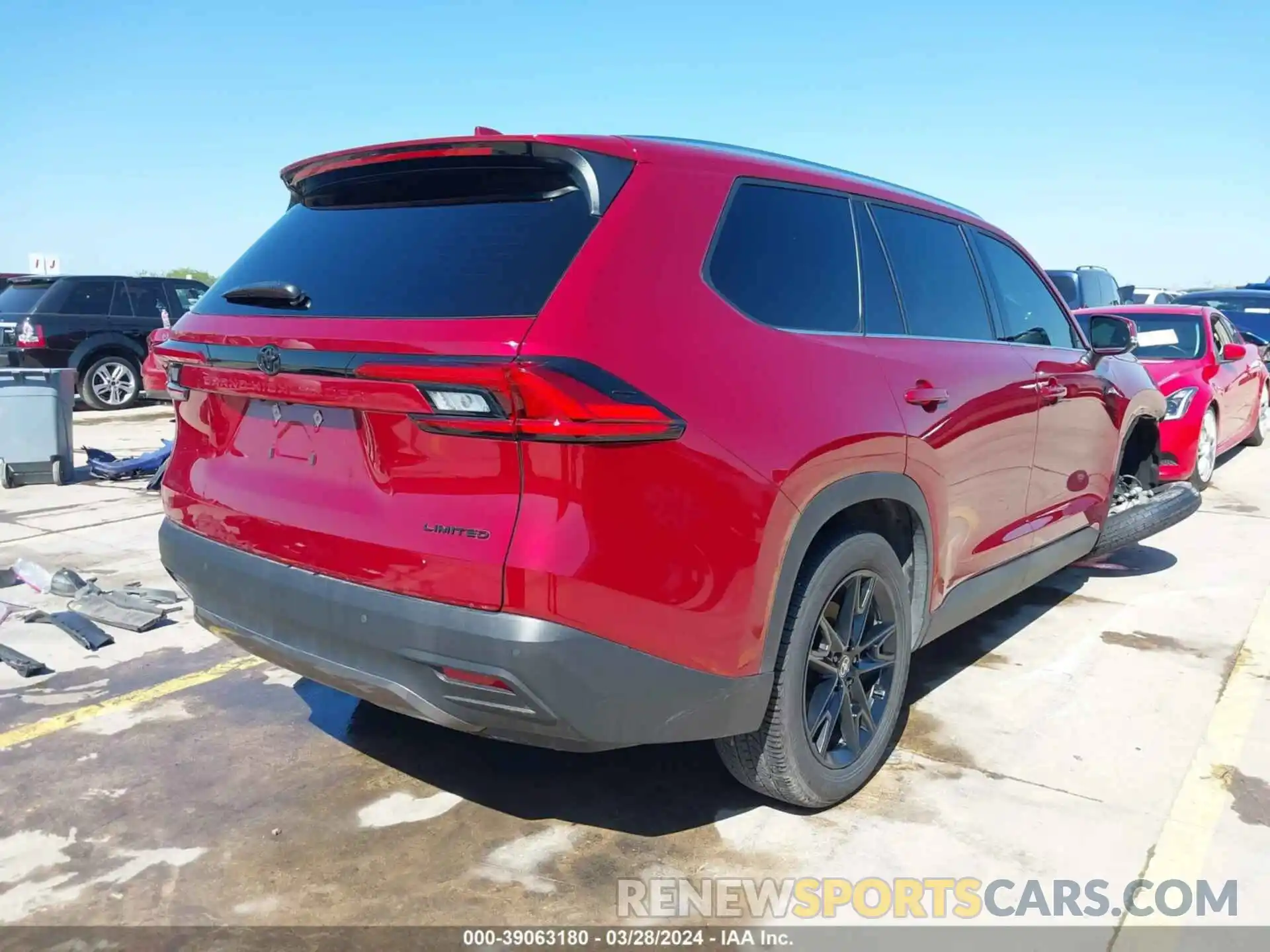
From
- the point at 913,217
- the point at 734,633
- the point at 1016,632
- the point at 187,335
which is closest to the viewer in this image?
the point at 734,633

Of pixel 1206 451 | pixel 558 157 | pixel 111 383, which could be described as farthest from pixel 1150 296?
pixel 558 157

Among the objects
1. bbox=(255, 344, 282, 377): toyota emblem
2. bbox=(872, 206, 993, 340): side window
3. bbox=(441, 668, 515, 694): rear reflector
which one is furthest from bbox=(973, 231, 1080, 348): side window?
bbox=(255, 344, 282, 377): toyota emblem

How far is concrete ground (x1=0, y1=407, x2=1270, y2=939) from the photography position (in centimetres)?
276

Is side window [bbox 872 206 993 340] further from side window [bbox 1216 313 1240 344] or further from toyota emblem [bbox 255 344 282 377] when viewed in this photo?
side window [bbox 1216 313 1240 344]

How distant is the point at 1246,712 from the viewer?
13.1ft

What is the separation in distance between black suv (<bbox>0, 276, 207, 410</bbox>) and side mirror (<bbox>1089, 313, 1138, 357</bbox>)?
11.7 meters

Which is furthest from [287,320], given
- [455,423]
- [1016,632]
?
[1016,632]

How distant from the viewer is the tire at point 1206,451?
8.55 meters

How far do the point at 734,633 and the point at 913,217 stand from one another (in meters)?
1.98

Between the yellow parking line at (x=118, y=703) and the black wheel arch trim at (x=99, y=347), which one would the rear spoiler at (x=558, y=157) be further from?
the black wheel arch trim at (x=99, y=347)

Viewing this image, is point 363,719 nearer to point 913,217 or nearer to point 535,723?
point 535,723

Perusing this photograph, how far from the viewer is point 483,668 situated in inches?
91.1

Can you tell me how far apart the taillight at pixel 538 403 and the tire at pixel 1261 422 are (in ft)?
36.4

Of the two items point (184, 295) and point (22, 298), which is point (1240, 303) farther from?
point (22, 298)
